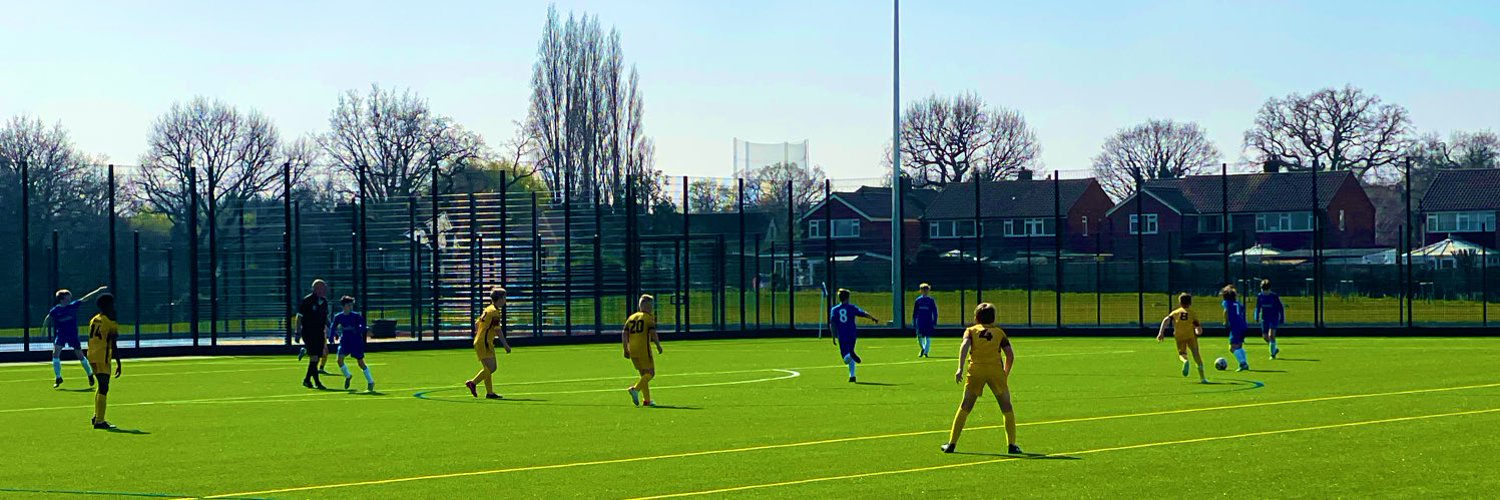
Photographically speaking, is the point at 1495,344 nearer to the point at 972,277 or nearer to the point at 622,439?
the point at 972,277

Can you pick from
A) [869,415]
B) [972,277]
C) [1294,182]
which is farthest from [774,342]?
[1294,182]

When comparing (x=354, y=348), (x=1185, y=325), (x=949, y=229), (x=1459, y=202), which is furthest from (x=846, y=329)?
(x=1459, y=202)

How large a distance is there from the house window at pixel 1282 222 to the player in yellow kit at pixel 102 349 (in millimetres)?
61184

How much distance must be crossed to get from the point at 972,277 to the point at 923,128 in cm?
5053

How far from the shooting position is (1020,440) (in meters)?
16.7

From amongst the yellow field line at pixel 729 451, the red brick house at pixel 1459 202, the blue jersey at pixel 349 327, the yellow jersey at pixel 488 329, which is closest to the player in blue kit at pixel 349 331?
Answer: the blue jersey at pixel 349 327

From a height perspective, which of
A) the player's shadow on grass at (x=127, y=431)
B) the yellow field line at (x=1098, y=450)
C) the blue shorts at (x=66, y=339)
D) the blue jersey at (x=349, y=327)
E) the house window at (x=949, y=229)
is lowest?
the player's shadow on grass at (x=127, y=431)

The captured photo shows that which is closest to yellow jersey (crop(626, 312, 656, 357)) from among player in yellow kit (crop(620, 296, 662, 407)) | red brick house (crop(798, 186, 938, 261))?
player in yellow kit (crop(620, 296, 662, 407))

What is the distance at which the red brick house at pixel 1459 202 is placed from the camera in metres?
75.7

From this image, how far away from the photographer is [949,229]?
56906 mm

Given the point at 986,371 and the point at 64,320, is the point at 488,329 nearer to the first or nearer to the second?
the point at 64,320

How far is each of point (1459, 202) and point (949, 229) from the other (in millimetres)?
34819

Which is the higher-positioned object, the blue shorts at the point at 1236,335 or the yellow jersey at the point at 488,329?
the yellow jersey at the point at 488,329

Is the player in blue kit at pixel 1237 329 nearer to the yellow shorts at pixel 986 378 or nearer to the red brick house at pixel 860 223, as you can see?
the yellow shorts at pixel 986 378
